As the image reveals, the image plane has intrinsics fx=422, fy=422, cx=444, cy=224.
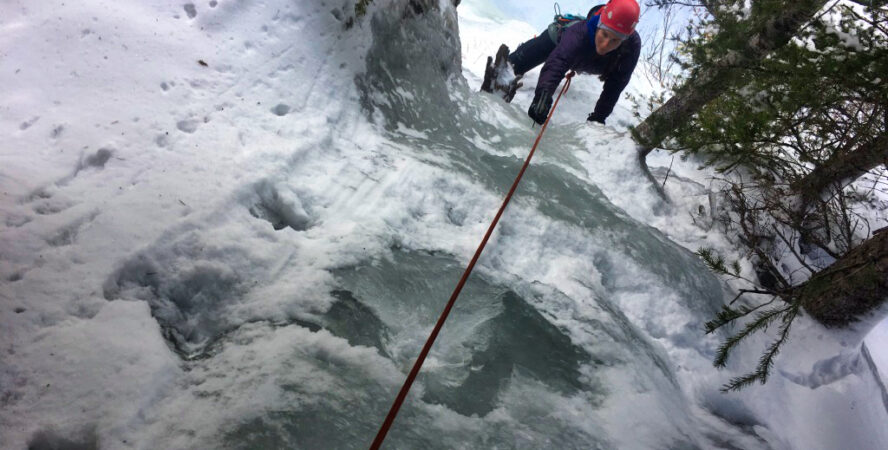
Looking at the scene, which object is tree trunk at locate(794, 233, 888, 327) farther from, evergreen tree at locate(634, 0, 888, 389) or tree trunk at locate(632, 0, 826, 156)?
tree trunk at locate(632, 0, 826, 156)

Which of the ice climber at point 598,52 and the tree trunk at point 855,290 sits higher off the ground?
the ice climber at point 598,52

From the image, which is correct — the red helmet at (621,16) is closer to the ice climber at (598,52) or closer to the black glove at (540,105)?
the ice climber at (598,52)

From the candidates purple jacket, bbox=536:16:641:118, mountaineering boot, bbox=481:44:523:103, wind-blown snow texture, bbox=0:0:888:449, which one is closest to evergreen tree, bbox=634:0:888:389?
wind-blown snow texture, bbox=0:0:888:449

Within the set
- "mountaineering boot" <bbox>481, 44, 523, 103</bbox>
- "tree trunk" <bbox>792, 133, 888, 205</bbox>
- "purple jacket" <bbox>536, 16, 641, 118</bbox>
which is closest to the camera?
"tree trunk" <bbox>792, 133, 888, 205</bbox>

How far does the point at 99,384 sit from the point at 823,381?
3.96 m

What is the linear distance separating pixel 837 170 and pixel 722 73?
1239 mm

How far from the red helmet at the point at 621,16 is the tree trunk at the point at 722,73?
0.84 m

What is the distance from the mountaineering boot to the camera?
5922mm

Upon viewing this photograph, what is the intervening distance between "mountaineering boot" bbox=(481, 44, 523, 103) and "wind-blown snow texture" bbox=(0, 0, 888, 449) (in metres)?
2.40

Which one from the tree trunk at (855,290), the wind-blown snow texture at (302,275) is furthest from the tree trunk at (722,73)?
the tree trunk at (855,290)

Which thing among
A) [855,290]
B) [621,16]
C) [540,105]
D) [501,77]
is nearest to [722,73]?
[621,16]

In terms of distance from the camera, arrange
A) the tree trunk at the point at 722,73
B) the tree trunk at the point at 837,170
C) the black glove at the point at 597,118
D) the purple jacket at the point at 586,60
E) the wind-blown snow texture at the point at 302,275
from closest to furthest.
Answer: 1. the wind-blown snow texture at the point at 302,275
2. the tree trunk at the point at 837,170
3. the tree trunk at the point at 722,73
4. the purple jacket at the point at 586,60
5. the black glove at the point at 597,118

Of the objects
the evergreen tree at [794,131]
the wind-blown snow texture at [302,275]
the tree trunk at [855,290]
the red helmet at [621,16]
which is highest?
the red helmet at [621,16]

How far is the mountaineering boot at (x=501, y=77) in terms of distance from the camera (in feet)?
19.4
